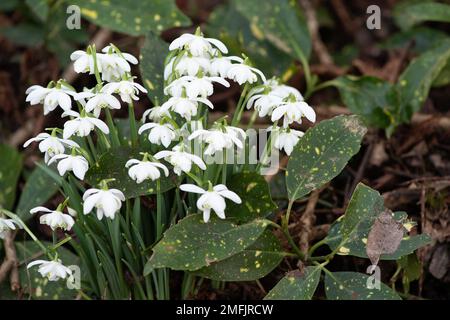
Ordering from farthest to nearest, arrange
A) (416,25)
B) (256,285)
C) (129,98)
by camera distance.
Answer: (416,25) < (256,285) < (129,98)

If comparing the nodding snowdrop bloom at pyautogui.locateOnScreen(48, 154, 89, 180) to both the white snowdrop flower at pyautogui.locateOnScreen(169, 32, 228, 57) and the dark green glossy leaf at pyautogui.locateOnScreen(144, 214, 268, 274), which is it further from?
the white snowdrop flower at pyautogui.locateOnScreen(169, 32, 228, 57)

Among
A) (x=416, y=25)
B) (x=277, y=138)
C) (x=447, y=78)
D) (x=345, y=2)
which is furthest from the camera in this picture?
(x=345, y=2)

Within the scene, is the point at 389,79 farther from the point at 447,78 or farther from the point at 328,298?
the point at 328,298

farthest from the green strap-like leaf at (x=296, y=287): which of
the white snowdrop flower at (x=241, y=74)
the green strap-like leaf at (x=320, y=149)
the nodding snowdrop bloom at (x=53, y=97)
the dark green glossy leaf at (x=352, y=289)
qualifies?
the nodding snowdrop bloom at (x=53, y=97)

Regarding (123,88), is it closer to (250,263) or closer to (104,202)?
(104,202)

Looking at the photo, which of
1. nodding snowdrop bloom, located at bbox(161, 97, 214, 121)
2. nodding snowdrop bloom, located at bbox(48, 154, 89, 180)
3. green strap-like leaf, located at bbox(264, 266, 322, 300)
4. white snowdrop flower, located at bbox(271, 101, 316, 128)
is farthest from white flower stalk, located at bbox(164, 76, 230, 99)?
green strap-like leaf, located at bbox(264, 266, 322, 300)
